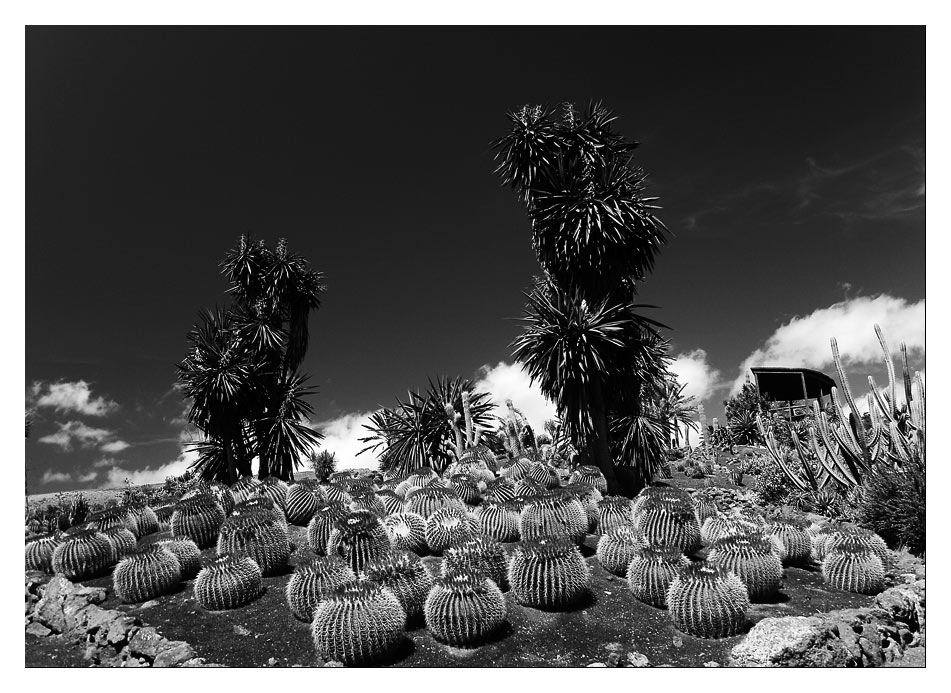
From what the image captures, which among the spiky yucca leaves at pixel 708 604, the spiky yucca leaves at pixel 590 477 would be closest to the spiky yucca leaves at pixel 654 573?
the spiky yucca leaves at pixel 708 604

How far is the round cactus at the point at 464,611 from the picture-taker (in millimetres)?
4988

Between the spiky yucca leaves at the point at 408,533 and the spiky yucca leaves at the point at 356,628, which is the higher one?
the spiky yucca leaves at the point at 408,533

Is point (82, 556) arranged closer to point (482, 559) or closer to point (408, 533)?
point (408, 533)

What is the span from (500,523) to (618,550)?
5.44 feet

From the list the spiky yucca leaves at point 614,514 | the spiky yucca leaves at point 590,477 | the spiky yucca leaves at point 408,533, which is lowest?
the spiky yucca leaves at point 408,533

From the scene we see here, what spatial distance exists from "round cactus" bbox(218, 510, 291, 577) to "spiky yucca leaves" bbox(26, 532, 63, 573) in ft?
7.12

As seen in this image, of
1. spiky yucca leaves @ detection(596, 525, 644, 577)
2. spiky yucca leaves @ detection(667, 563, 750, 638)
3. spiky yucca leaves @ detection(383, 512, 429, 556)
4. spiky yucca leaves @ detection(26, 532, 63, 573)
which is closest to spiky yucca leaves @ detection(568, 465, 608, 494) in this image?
spiky yucca leaves @ detection(596, 525, 644, 577)

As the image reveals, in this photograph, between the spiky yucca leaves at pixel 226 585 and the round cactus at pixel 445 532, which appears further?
the round cactus at pixel 445 532

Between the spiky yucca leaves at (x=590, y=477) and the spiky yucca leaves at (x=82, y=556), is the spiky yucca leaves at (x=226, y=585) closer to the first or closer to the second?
the spiky yucca leaves at (x=82, y=556)

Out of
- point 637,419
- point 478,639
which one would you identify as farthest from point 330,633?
point 637,419

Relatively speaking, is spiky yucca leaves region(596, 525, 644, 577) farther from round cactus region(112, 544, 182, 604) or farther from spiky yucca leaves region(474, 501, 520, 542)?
round cactus region(112, 544, 182, 604)

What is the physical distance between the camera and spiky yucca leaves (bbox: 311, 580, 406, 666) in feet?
15.3

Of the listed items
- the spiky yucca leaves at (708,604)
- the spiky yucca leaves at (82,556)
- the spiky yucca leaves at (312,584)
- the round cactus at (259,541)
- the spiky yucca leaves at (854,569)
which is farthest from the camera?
the spiky yucca leaves at (82,556)

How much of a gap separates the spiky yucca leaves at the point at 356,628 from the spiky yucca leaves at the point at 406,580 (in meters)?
0.48
